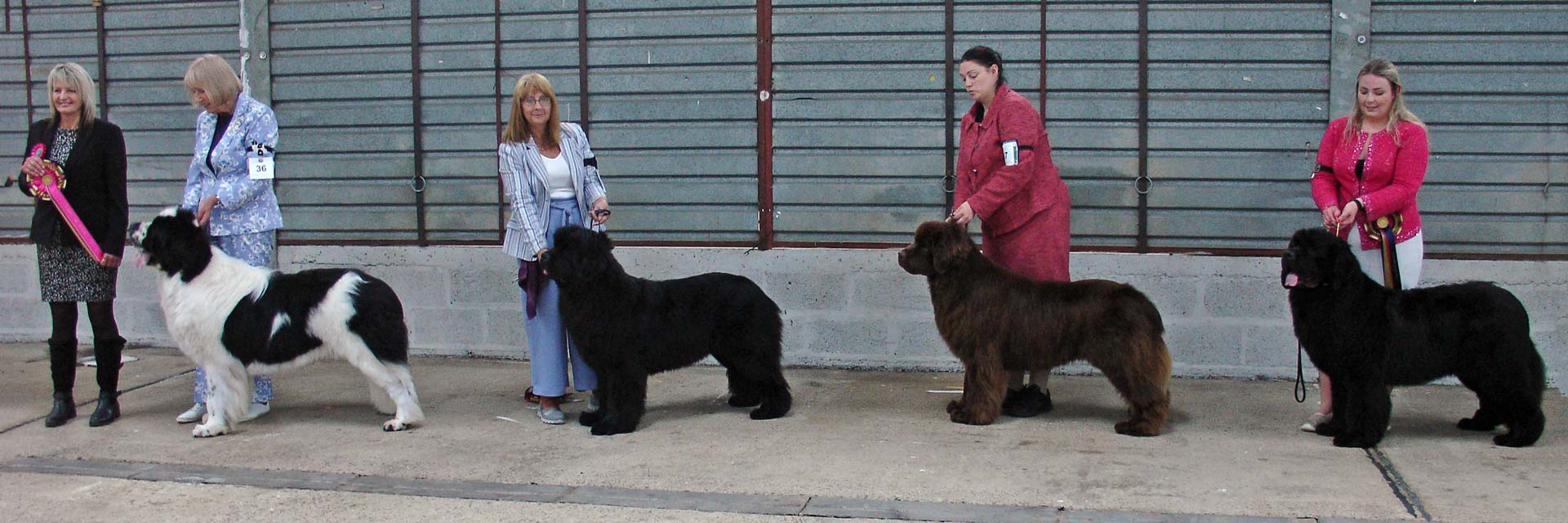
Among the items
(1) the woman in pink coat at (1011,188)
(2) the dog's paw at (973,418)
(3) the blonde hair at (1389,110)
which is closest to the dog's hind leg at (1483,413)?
(3) the blonde hair at (1389,110)

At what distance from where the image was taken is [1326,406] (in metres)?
5.44

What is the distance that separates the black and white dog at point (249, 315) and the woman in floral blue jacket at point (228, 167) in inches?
8.2

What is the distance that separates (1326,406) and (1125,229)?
164 centimetres

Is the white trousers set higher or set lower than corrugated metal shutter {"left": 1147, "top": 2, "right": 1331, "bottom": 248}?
lower

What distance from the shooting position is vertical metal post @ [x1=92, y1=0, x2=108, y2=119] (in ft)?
25.8

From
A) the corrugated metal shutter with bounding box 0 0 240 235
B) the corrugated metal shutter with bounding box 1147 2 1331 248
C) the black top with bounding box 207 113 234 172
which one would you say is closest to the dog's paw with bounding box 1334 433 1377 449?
the corrugated metal shutter with bounding box 1147 2 1331 248

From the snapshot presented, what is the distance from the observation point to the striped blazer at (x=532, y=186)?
548 cm

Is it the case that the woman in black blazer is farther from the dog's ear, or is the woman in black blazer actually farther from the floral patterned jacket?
the dog's ear

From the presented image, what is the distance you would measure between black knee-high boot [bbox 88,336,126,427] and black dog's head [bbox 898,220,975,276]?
3610mm

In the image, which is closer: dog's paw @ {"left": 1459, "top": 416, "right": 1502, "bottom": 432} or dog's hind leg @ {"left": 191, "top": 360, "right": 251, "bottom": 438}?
dog's paw @ {"left": 1459, "top": 416, "right": 1502, "bottom": 432}

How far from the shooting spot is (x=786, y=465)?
4855mm

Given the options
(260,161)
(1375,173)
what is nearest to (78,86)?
(260,161)

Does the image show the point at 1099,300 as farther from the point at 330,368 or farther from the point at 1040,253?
the point at 330,368

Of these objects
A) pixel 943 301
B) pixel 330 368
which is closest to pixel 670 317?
pixel 943 301
